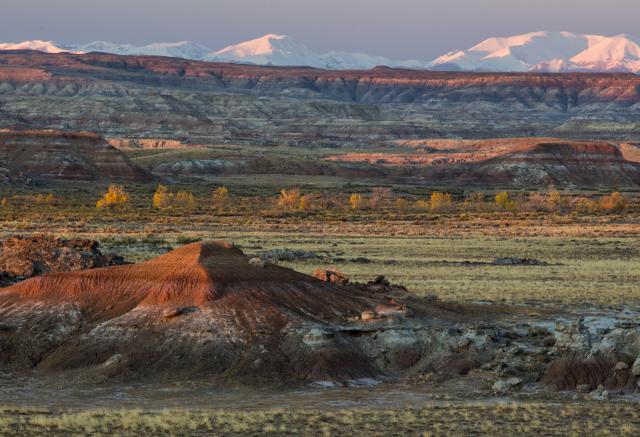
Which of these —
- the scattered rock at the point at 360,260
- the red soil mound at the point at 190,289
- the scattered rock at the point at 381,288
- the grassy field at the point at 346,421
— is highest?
Result: the red soil mound at the point at 190,289

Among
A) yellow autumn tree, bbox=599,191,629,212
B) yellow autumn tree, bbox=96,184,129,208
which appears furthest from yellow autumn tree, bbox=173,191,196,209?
yellow autumn tree, bbox=599,191,629,212

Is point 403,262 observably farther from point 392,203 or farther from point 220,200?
point 392,203

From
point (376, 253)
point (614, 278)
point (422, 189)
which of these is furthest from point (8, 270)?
point (422, 189)

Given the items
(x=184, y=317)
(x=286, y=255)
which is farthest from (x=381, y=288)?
(x=286, y=255)

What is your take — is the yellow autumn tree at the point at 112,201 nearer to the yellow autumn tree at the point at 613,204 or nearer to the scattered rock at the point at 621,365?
the yellow autumn tree at the point at 613,204

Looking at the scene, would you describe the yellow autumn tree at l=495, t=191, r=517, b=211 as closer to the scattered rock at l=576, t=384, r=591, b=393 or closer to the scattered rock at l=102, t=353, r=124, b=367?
the scattered rock at l=576, t=384, r=591, b=393

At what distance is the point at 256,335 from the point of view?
25828mm

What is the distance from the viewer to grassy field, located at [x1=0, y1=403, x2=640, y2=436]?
1981cm

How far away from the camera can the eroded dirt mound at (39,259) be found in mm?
34281

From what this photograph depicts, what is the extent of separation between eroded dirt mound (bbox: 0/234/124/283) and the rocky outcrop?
12578cm

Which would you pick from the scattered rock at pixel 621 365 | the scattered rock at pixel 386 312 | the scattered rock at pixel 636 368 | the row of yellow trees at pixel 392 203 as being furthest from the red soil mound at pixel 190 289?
the row of yellow trees at pixel 392 203

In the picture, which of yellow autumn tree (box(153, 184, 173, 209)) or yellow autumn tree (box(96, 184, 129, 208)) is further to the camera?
yellow autumn tree (box(153, 184, 173, 209))

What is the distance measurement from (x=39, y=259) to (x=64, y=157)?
134744 mm

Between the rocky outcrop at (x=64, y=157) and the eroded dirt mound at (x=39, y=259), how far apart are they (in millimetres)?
125779
